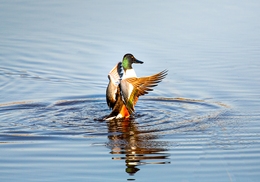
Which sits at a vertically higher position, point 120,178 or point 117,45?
point 117,45

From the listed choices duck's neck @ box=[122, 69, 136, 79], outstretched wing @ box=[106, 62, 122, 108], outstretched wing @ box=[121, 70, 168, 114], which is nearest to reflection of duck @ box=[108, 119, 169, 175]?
outstretched wing @ box=[121, 70, 168, 114]

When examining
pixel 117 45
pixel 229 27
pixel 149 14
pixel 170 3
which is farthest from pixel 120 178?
pixel 170 3

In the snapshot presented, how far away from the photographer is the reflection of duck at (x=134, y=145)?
6.89 m

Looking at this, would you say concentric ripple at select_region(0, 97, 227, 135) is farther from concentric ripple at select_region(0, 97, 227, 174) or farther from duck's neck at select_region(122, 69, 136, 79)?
duck's neck at select_region(122, 69, 136, 79)

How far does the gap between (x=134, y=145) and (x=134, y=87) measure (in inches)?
70.4

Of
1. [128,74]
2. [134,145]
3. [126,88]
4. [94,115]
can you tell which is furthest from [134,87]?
[134,145]

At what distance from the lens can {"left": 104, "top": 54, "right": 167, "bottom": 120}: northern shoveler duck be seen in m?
9.23

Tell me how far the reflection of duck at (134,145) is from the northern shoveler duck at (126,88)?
0.43 meters

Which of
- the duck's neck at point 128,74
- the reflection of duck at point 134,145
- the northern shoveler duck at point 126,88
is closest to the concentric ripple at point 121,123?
the reflection of duck at point 134,145

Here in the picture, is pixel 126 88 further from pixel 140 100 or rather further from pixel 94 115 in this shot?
pixel 140 100

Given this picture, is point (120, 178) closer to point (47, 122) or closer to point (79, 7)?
point (47, 122)

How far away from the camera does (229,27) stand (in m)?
14.2

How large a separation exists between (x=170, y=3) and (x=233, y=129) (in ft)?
29.3

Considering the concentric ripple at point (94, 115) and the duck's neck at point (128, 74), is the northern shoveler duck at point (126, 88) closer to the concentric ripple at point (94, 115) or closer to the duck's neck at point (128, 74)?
the duck's neck at point (128, 74)
